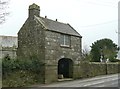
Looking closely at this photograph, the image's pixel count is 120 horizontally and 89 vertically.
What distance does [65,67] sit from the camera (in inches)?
1387

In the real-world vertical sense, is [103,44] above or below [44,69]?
above

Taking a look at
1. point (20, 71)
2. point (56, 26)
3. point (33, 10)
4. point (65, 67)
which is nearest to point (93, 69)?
point (65, 67)

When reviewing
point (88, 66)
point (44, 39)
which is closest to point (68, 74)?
point (88, 66)

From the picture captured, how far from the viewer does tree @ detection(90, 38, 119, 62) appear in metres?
66.6

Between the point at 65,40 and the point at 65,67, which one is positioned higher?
the point at 65,40

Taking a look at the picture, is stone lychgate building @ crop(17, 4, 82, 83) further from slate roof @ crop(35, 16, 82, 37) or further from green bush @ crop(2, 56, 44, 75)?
green bush @ crop(2, 56, 44, 75)

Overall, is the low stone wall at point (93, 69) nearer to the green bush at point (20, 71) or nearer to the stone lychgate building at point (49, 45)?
the stone lychgate building at point (49, 45)

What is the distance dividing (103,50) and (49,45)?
142 ft

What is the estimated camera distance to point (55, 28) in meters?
32.0

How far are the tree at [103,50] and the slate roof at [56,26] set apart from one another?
95.5 ft

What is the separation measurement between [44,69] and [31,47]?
3.23m

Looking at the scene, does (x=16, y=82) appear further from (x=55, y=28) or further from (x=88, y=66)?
(x=88, y=66)

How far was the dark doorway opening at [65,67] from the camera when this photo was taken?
113 feet

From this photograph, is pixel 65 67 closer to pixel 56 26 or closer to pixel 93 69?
pixel 56 26
